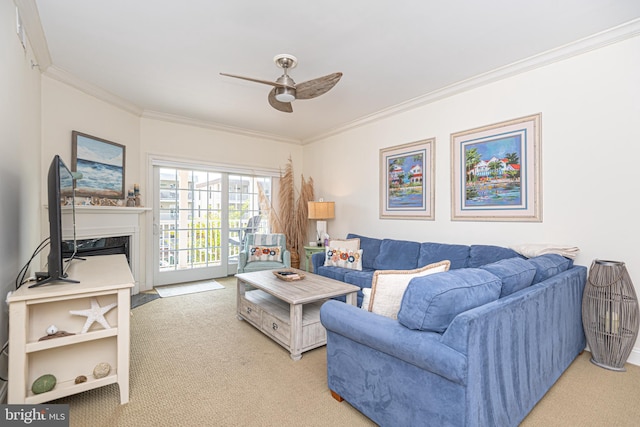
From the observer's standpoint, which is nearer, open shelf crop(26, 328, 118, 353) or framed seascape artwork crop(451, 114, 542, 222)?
open shelf crop(26, 328, 118, 353)

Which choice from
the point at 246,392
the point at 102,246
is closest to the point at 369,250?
the point at 246,392

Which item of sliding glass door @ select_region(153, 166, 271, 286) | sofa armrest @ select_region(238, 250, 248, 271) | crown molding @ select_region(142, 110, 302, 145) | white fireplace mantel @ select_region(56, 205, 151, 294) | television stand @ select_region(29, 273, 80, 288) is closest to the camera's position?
television stand @ select_region(29, 273, 80, 288)

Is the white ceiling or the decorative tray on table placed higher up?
the white ceiling

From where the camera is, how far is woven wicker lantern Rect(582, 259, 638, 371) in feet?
7.22

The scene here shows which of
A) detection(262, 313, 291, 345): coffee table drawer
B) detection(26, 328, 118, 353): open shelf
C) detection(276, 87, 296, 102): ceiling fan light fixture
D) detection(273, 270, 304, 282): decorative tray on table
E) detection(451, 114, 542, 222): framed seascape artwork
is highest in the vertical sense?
detection(276, 87, 296, 102): ceiling fan light fixture

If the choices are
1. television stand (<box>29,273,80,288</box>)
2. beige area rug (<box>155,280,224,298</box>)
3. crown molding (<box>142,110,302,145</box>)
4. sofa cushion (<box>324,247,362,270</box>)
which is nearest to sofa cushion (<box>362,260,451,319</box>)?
television stand (<box>29,273,80,288</box>)

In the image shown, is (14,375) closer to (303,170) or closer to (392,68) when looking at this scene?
(392,68)

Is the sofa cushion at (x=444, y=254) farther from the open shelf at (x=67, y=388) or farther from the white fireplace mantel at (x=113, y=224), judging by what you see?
the white fireplace mantel at (x=113, y=224)

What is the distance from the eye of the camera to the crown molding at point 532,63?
235cm

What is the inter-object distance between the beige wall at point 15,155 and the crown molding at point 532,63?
12.3ft

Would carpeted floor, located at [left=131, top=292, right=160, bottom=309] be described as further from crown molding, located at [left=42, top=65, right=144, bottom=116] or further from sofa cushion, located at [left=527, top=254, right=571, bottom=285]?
sofa cushion, located at [left=527, top=254, right=571, bottom=285]

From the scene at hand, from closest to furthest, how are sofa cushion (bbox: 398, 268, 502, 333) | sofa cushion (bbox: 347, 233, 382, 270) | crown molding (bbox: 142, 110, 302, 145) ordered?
sofa cushion (bbox: 398, 268, 502, 333) < sofa cushion (bbox: 347, 233, 382, 270) < crown molding (bbox: 142, 110, 302, 145)

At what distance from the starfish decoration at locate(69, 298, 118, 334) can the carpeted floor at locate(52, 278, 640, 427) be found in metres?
0.50

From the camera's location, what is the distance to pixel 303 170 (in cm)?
603
